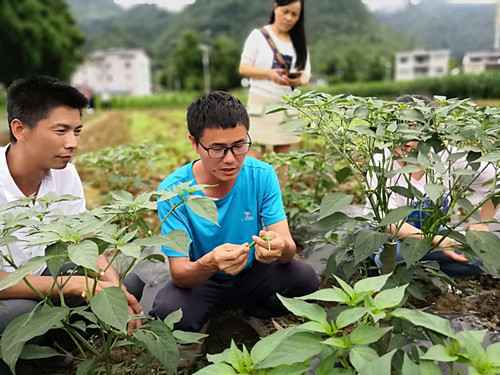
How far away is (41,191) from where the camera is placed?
1.71 m

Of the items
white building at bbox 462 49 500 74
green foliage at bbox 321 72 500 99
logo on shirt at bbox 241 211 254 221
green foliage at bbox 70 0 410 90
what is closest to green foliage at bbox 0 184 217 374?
logo on shirt at bbox 241 211 254 221

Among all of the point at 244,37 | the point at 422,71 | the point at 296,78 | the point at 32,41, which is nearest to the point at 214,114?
the point at 296,78

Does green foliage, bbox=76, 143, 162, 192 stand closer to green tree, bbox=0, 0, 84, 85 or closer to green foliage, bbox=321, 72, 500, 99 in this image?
green foliage, bbox=321, 72, 500, 99

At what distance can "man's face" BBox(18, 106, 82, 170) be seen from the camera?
1617mm

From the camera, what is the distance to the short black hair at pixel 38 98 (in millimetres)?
1630

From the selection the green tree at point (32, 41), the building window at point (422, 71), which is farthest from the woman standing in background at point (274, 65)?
the building window at point (422, 71)

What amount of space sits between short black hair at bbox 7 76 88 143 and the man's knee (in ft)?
1.74

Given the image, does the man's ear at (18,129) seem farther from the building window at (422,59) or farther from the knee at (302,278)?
the building window at (422,59)

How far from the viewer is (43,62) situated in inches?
923

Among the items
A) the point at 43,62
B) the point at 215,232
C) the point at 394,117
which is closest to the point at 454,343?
the point at 394,117

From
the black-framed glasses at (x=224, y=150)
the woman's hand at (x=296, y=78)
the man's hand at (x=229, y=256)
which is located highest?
the woman's hand at (x=296, y=78)

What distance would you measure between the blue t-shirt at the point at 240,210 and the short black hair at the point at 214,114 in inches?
7.5

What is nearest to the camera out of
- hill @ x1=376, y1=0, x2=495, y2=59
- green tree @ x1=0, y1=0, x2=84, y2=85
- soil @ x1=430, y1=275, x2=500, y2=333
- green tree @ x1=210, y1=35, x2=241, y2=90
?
soil @ x1=430, y1=275, x2=500, y2=333

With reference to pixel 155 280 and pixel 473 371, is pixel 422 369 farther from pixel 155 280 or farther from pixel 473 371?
pixel 155 280
